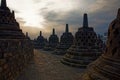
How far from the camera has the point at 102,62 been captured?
5.19 m

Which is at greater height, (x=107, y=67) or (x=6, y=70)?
(x=107, y=67)

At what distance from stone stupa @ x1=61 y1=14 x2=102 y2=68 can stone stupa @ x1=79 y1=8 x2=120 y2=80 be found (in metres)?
10.2

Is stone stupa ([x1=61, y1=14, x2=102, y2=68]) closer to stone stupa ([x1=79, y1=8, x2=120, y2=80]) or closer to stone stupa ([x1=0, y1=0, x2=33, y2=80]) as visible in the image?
stone stupa ([x1=0, y1=0, x2=33, y2=80])

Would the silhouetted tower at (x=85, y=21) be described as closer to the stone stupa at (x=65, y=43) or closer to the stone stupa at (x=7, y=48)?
the stone stupa at (x=7, y=48)

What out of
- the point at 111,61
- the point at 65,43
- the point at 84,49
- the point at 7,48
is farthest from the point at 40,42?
the point at 111,61

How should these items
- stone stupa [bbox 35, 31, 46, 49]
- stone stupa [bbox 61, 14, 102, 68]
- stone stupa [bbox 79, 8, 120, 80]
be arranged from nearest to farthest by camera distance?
stone stupa [bbox 79, 8, 120, 80] < stone stupa [bbox 61, 14, 102, 68] < stone stupa [bbox 35, 31, 46, 49]

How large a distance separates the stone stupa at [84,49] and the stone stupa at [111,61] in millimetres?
10245

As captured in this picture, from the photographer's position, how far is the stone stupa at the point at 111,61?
452cm

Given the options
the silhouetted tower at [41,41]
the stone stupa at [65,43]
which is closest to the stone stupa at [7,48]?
the stone stupa at [65,43]

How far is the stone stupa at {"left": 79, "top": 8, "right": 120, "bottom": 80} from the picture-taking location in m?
4.52

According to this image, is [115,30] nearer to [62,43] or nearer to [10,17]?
[10,17]

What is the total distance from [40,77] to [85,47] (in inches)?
253

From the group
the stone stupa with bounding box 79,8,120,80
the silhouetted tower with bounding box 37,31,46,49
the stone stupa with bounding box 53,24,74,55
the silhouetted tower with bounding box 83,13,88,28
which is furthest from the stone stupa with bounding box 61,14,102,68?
the silhouetted tower with bounding box 37,31,46,49

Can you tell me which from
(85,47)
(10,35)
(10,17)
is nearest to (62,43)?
(85,47)
